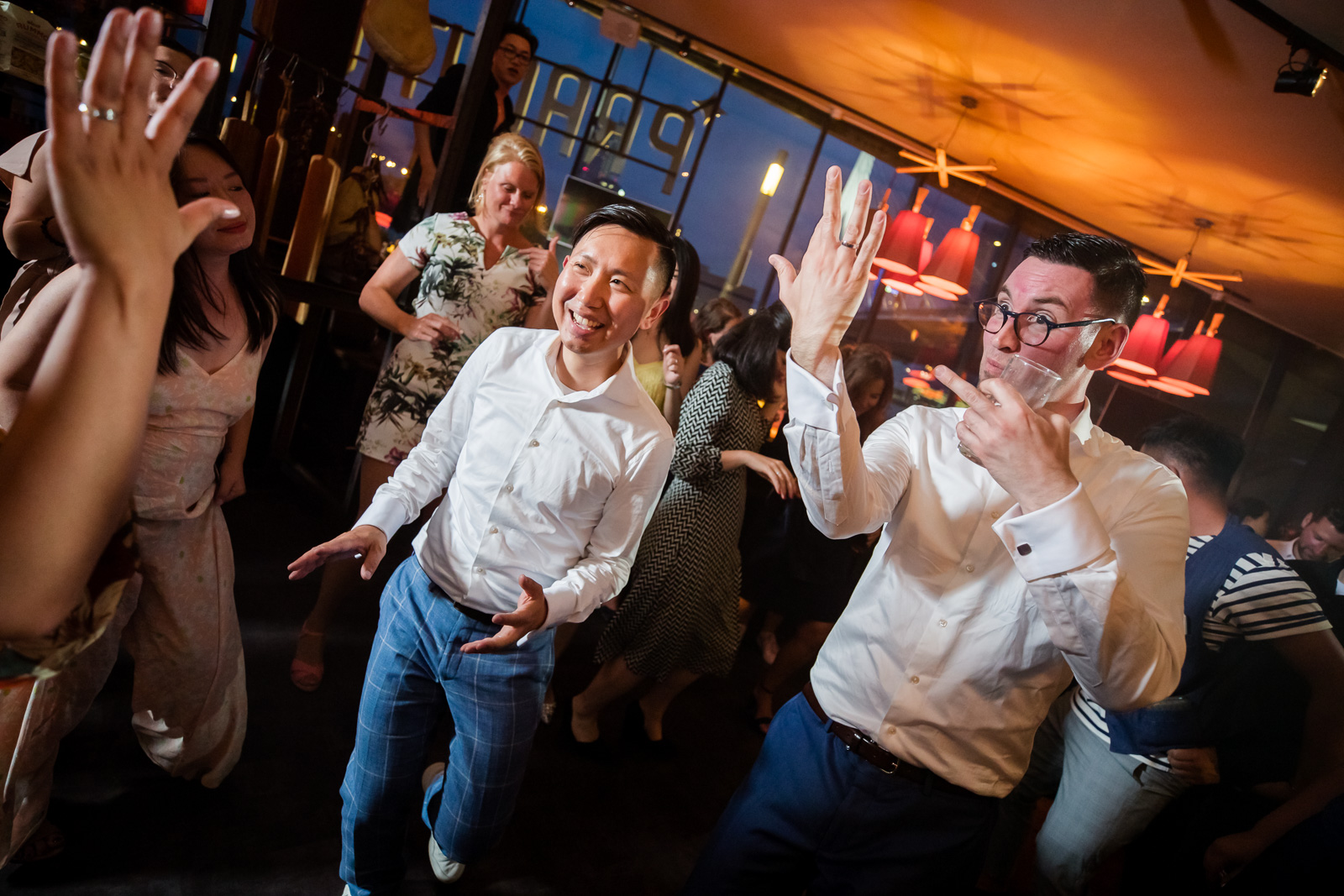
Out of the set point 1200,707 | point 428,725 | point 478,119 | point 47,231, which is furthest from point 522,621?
point 478,119

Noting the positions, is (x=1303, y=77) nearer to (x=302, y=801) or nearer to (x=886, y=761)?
(x=886, y=761)

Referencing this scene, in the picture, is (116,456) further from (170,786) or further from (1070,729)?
(1070,729)

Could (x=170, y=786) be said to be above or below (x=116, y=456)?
below

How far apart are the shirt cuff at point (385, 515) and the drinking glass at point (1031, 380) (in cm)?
109

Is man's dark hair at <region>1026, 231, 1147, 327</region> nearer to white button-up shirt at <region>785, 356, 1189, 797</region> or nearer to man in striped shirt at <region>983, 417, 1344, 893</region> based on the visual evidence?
white button-up shirt at <region>785, 356, 1189, 797</region>

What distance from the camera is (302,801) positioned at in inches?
79.0

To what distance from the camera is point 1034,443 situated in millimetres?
1019

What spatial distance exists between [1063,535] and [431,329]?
6.50 ft

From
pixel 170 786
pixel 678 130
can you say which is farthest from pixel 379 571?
pixel 678 130

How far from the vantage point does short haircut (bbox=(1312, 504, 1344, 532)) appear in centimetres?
287

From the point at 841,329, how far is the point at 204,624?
1.61 metres

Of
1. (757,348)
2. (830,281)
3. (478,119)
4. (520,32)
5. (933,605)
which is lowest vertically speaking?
(933,605)

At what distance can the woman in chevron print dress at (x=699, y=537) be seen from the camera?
2.56m

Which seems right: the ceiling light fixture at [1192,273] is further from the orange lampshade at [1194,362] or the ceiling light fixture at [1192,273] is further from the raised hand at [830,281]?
the raised hand at [830,281]
